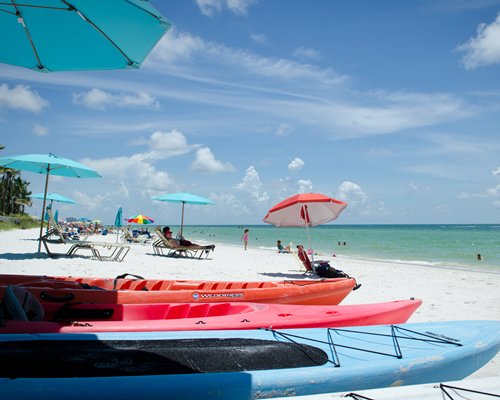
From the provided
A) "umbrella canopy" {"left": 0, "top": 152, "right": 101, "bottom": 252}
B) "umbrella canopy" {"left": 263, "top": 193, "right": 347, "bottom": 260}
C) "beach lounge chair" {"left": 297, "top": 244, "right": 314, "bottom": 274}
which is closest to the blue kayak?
"umbrella canopy" {"left": 263, "top": 193, "right": 347, "bottom": 260}

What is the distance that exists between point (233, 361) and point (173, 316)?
→ 6.13 ft

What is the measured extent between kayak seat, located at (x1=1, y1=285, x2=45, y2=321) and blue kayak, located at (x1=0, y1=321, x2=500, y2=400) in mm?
524

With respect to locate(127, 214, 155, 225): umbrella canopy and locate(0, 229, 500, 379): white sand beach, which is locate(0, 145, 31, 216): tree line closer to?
locate(127, 214, 155, 225): umbrella canopy

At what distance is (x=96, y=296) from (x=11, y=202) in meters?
50.1

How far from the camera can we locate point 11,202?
4691 centimetres

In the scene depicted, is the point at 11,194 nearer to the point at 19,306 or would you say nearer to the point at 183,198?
the point at 183,198

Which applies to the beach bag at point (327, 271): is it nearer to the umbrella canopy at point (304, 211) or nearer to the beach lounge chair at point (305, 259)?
the beach lounge chair at point (305, 259)

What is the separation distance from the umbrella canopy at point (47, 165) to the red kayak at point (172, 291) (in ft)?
17.3

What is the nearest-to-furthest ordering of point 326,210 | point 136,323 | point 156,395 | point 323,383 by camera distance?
point 156,395
point 323,383
point 136,323
point 326,210

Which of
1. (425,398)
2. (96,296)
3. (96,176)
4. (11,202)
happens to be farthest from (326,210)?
(11,202)

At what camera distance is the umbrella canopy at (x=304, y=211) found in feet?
32.6

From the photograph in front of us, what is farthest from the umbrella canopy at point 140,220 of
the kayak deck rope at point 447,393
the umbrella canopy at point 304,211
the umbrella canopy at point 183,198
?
the kayak deck rope at point 447,393

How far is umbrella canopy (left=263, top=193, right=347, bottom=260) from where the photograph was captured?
994 cm

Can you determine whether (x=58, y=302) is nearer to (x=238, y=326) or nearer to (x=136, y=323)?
(x=136, y=323)
